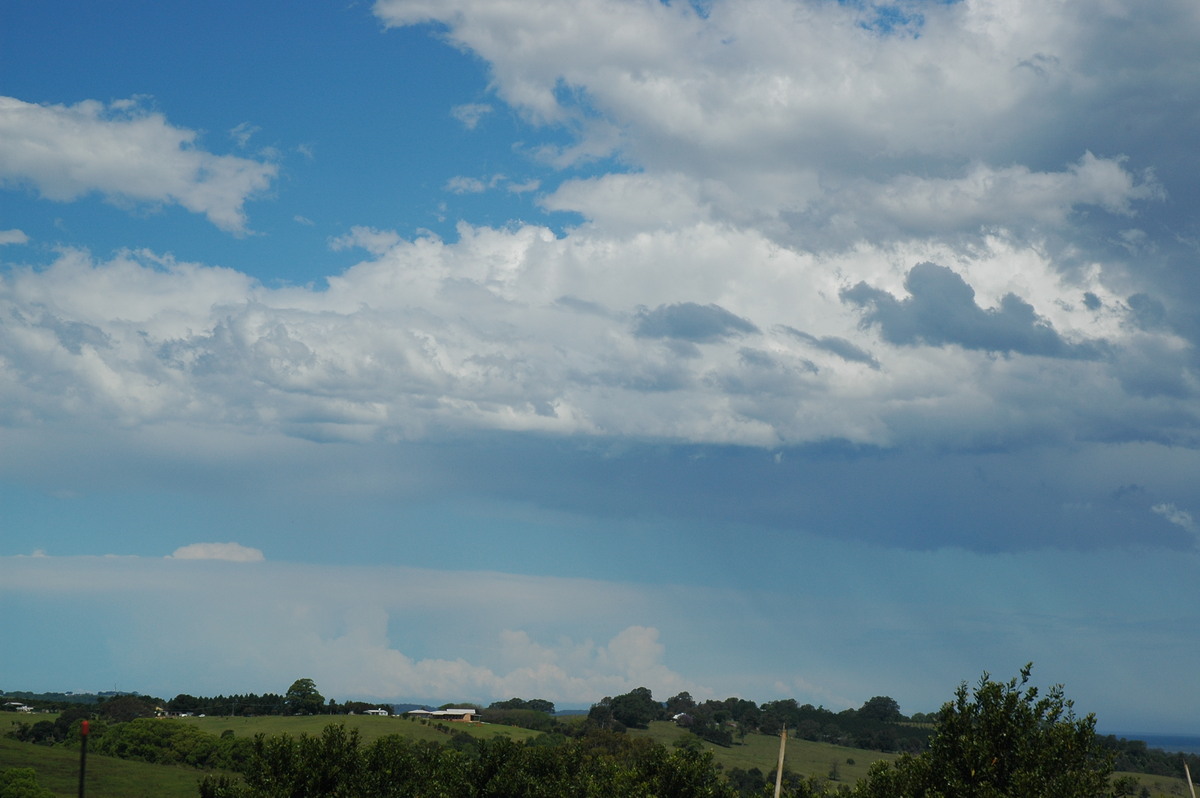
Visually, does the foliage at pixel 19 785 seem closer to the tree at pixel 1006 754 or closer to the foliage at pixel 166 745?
the foliage at pixel 166 745

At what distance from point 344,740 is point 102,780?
106817 mm

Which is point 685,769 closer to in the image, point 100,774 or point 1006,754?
point 1006,754

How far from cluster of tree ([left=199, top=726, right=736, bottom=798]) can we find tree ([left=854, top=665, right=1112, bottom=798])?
15.4m

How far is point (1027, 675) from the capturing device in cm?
5059

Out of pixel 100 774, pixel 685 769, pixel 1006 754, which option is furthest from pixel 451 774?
pixel 100 774

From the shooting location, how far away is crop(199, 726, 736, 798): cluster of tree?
205 ft

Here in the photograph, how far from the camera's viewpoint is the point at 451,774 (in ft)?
234

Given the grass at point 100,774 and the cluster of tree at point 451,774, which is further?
the grass at point 100,774

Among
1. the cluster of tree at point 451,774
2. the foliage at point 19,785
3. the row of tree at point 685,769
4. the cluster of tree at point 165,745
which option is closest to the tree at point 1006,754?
the row of tree at point 685,769

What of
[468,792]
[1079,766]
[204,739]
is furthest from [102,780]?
[1079,766]

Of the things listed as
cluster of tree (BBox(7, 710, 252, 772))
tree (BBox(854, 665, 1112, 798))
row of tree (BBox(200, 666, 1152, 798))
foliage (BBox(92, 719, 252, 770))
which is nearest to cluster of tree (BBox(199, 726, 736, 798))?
row of tree (BBox(200, 666, 1152, 798))

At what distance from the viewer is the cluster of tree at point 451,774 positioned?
62.6 m

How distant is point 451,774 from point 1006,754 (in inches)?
1532

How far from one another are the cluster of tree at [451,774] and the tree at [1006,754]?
607 inches
